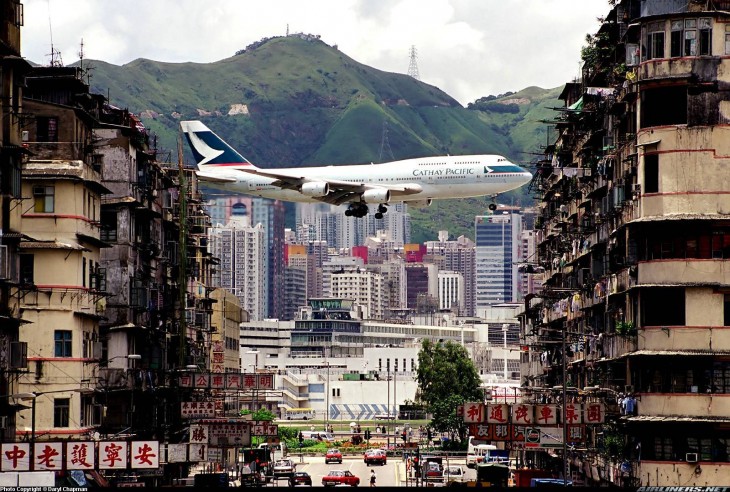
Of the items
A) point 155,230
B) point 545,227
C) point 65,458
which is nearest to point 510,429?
point 65,458

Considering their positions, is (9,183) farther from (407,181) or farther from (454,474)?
(407,181)

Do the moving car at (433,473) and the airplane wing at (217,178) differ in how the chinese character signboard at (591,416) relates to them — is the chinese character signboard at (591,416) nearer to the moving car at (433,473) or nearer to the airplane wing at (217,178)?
the moving car at (433,473)

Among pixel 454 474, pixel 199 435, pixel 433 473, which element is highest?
pixel 199 435

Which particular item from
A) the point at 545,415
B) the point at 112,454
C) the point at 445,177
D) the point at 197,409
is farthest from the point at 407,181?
the point at 112,454

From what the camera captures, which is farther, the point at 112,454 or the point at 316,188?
the point at 316,188

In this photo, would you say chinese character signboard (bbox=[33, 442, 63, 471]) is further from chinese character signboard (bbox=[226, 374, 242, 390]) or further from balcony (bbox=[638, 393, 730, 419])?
chinese character signboard (bbox=[226, 374, 242, 390])

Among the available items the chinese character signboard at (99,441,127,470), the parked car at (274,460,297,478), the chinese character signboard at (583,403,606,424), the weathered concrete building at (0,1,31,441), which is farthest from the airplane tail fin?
the weathered concrete building at (0,1,31,441)

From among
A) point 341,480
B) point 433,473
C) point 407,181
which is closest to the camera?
point 341,480
